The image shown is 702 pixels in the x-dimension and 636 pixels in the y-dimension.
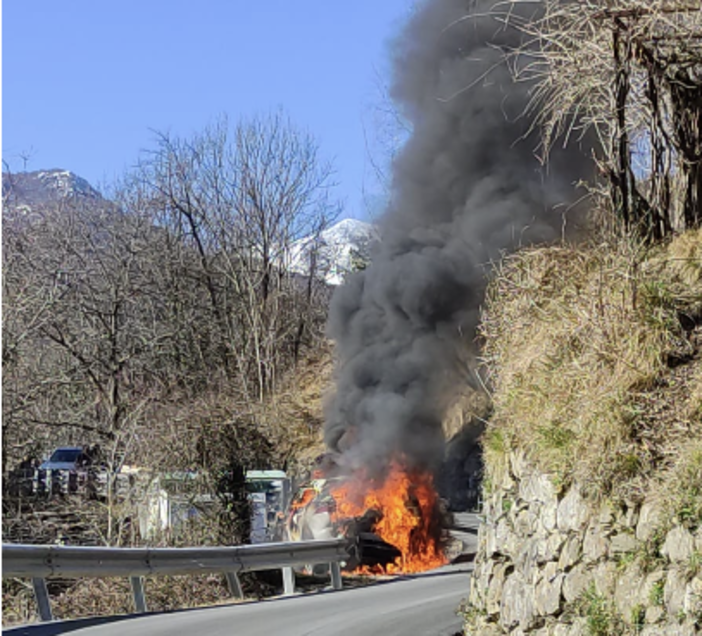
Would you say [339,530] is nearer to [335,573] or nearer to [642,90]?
[335,573]

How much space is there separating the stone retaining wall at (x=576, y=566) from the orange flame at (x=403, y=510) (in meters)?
9.21

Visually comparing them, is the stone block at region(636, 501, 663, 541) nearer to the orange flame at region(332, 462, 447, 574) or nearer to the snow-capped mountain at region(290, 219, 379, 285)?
the orange flame at region(332, 462, 447, 574)

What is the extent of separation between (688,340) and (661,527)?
1.85 m

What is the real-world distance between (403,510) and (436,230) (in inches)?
287

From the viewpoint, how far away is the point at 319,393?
35.0 metres

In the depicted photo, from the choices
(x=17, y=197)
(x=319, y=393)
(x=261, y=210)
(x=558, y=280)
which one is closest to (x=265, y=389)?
(x=319, y=393)

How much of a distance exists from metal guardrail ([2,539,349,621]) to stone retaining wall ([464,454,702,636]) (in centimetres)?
414

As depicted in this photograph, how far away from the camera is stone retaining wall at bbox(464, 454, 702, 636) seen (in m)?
6.38

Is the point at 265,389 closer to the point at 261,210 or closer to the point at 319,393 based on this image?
the point at 319,393

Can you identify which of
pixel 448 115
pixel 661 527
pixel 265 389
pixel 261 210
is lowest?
pixel 661 527

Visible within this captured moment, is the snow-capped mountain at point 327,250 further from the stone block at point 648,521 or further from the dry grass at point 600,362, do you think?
the stone block at point 648,521

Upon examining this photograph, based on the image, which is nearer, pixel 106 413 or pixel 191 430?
pixel 191 430

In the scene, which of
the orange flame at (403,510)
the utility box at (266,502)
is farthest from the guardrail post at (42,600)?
the utility box at (266,502)

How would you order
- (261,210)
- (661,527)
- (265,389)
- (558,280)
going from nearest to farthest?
(661,527), (558,280), (265,389), (261,210)
